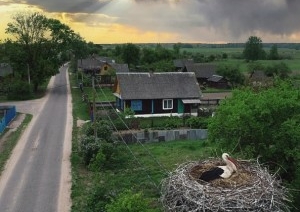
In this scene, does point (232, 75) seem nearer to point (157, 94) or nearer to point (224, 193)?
point (157, 94)

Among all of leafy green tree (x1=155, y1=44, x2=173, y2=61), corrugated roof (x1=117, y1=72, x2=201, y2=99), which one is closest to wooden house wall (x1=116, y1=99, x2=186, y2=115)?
corrugated roof (x1=117, y1=72, x2=201, y2=99)

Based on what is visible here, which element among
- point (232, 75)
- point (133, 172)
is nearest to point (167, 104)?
point (133, 172)

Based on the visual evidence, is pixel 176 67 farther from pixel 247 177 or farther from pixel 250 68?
pixel 247 177

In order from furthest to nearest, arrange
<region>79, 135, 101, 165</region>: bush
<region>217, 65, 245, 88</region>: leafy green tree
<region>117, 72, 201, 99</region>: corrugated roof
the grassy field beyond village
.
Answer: <region>217, 65, 245, 88</region>: leafy green tree → <region>117, 72, 201, 99</region>: corrugated roof → <region>79, 135, 101, 165</region>: bush → the grassy field beyond village

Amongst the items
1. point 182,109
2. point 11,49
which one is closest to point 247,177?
point 182,109

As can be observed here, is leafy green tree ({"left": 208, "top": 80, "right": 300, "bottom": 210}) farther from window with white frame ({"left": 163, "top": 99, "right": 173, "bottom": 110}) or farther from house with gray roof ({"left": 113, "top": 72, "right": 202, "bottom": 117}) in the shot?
window with white frame ({"left": 163, "top": 99, "right": 173, "bottom": 110})
